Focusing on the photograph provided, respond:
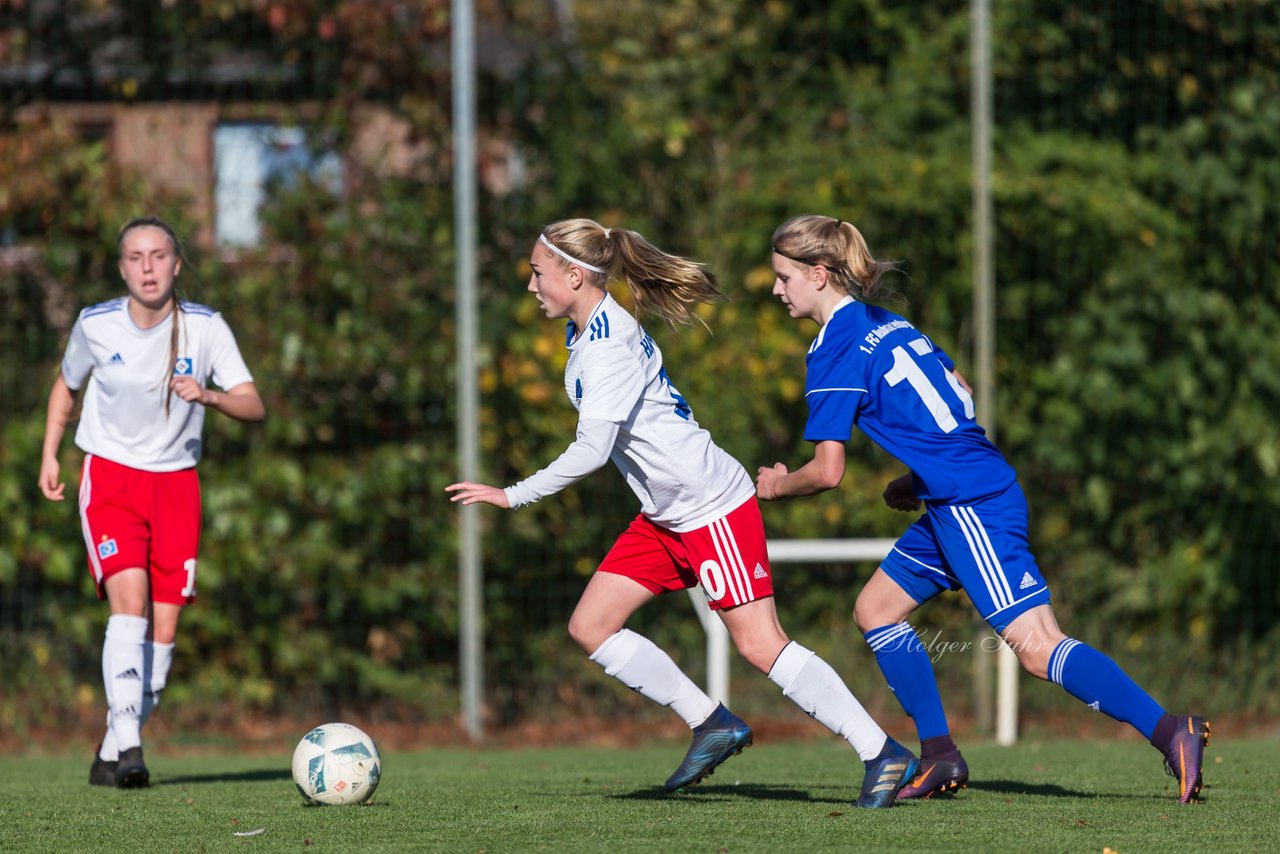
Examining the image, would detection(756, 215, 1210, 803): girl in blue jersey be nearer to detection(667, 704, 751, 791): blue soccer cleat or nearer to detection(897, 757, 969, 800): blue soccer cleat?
detection(897, 757, 969, 800): blue soccer cleat

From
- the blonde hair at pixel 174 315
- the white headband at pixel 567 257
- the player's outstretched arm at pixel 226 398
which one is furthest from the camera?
the blonde hair at pixel 174 315

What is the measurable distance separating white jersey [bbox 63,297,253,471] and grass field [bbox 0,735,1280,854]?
1202 millimetres

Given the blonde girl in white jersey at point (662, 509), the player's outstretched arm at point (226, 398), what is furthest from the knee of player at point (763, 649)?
the player's outstretched arm at point (226, 398)

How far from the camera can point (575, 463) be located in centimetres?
475

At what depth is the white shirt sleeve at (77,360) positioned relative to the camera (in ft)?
20.0

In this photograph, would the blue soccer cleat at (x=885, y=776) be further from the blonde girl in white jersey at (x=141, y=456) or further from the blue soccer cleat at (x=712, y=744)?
the blonde girl in white jersey at (x=141, y=456)

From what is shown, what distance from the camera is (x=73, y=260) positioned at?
9.08 metres

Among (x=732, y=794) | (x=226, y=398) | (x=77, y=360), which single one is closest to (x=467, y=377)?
(x=77, y=360)

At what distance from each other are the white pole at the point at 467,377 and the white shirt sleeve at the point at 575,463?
417 cm

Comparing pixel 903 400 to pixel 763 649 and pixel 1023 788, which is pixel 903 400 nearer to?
pixel 763 649

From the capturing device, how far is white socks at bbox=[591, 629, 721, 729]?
5.12 m

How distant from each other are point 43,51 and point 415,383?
275 cm

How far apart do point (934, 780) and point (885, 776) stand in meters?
0.44

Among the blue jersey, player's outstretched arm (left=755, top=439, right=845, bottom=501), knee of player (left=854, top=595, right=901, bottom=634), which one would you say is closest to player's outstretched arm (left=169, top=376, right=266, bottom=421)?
player's outstretched arm (left=755, top=439, right=845, bottom=501)
